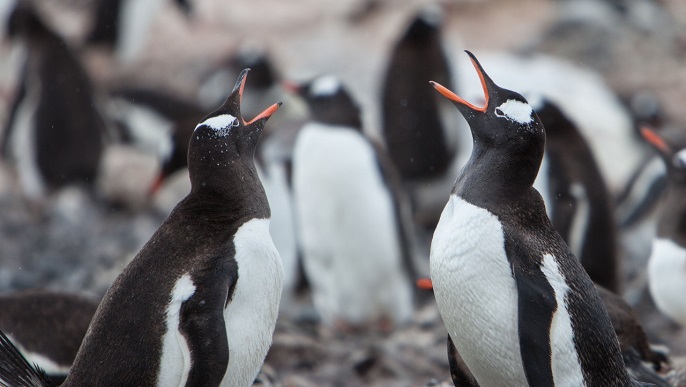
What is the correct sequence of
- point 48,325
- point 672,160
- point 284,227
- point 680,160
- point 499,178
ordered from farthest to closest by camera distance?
1. point 284,227
2. point 672,160
3. point 680,160
4. point 48,325
5. point 499,178

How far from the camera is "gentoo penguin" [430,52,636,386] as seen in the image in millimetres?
3730

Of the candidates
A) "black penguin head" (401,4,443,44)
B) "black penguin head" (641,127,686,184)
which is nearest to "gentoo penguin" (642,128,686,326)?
"black penguin head" (641,127,686,184)

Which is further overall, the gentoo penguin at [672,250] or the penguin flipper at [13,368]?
the gentoo penguin at [672,250]

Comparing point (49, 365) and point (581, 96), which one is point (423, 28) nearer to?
point (581, 96)

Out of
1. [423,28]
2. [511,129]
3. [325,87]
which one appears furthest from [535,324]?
[423,28]

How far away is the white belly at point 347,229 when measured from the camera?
7477mm

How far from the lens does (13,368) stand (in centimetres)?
385

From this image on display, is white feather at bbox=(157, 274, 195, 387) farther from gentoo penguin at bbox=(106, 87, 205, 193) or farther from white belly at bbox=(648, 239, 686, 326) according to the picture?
gentoo penguin at bbox=(106, 87, 205, 193)

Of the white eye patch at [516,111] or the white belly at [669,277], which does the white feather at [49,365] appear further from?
the white belly at [669,277]

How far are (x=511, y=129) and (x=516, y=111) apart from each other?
0.22 feet

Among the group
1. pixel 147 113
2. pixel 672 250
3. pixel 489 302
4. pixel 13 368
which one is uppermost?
pixel 147 113

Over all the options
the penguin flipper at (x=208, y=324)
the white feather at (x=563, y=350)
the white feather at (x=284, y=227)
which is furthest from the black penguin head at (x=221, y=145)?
the white feather at (x=284, y=227)

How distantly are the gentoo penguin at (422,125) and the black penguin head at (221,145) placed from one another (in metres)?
6.10

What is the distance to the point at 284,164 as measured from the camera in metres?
8.80
